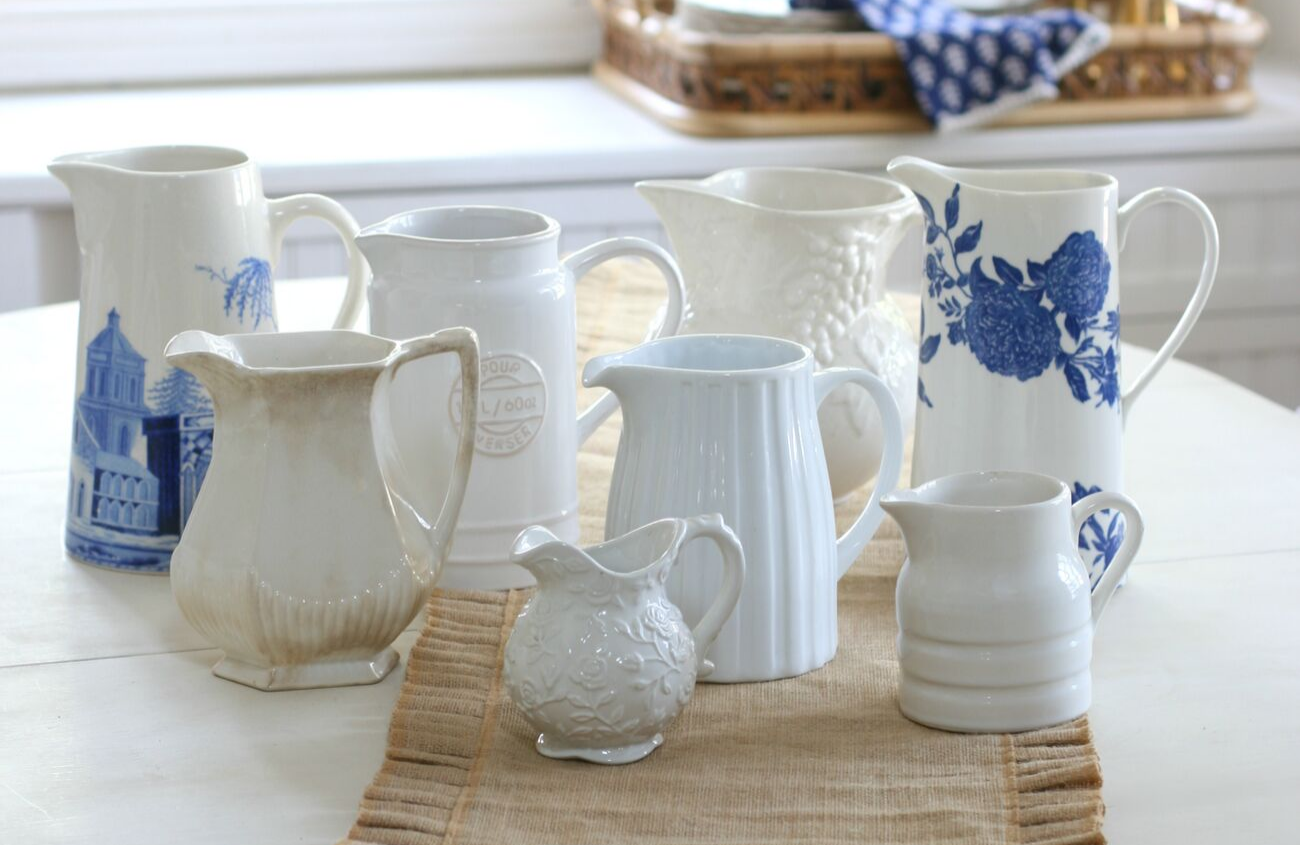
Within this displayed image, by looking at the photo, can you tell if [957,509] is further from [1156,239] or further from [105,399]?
[1156,239]

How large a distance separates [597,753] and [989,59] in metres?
1.39

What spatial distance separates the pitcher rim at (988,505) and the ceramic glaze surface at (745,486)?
0.05m

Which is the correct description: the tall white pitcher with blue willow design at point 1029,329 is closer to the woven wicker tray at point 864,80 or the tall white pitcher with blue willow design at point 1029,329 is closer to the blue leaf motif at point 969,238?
the blue leaf motif at point 969,238

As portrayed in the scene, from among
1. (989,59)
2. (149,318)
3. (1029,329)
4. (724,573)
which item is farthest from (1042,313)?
(989,59)

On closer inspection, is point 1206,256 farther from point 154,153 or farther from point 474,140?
point 474,140

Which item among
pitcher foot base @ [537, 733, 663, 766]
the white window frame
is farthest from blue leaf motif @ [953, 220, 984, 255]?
the white window frame

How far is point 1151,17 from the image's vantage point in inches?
85.5

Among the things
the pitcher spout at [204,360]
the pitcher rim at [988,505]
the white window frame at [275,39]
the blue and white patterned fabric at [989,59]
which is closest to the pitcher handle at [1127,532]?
the pitcher rim at [988,505]

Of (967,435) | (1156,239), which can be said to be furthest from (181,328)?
(1156,239)

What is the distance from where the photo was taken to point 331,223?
908 mm

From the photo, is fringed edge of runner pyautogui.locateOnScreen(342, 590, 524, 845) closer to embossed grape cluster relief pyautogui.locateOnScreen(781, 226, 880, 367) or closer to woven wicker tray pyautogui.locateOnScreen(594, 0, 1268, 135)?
embossed grape cluster relief pyautogui.locateOnScreen(781, 226, 880, 367)

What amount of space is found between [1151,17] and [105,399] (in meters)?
1.72

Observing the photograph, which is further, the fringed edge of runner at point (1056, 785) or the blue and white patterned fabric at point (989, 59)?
the blue and white patterned fabric at point (989, 59)

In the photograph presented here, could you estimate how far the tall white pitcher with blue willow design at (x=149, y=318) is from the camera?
836mm
